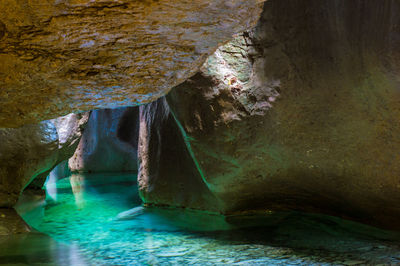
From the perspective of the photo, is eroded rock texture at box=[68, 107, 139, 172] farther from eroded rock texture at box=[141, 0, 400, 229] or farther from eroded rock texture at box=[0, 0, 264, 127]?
eroded rock texture at box=[0, 0, 264, 127]

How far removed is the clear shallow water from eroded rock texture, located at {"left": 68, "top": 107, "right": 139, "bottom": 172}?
8.51m

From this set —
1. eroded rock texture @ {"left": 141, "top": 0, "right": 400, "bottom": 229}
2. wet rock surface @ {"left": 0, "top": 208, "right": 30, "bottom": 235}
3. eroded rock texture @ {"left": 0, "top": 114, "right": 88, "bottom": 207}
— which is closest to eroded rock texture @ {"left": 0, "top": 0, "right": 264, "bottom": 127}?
eroded rock texture @ {"left": 141, "top": 0, "right": 400, "bottom": 229}

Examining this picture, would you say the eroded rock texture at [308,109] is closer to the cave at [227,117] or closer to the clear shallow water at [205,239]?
the cave at [227,117]

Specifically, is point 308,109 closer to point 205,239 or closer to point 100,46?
point 205,239

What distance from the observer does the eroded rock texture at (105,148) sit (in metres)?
14.1

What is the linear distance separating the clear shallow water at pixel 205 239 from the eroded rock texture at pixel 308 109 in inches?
17.8

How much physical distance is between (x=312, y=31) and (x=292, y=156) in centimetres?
130

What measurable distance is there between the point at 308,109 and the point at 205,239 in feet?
5.42

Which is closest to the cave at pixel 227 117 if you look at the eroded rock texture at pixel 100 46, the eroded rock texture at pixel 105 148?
the eroded rock texture at pixel 100 46

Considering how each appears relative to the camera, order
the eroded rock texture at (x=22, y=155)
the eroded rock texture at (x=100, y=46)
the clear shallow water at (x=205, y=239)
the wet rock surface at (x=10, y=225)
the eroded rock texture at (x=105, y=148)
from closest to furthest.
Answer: the eroded rock texture at (x=100, y=46) → the clear shallow water at (x=205, y=239) → the wet rock surface at (x=10, y=225) → the eroded rock texture at (x=22, y=155) → the eroded rock texture at (x=105, y=148)

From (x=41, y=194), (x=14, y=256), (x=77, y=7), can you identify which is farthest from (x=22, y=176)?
(x=77, y=7)

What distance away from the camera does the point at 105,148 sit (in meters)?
14.1

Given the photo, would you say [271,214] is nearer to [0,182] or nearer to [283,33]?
[283,33]

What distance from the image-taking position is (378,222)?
12.3 feet
